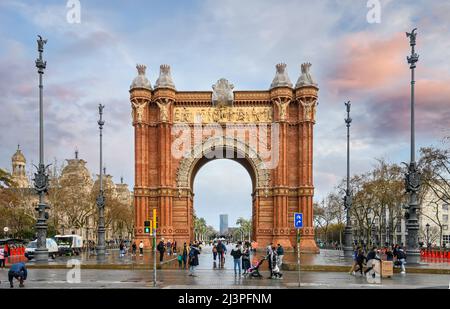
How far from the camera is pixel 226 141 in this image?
186ft

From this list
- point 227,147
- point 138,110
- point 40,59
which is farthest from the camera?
point 227,147

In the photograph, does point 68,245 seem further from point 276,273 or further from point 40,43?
point 276,273

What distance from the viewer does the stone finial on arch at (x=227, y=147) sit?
56656mm

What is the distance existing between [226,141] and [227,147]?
727 mm

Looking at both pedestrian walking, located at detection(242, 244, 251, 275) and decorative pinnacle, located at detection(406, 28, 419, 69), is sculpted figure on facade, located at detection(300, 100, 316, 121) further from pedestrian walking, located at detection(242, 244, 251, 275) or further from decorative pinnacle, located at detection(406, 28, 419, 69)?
pedestrian walking, located at detection(242, 244, 251, 275)

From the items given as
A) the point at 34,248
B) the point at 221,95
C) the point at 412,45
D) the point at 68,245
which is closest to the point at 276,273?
the point at 412,45

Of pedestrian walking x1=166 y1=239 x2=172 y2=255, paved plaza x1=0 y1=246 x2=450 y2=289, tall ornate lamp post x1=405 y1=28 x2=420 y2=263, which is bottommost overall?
pedestrian walking x1=166 y1=239 x2=172 y2=255

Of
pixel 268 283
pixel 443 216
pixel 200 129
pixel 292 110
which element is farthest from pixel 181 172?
pixel 443 216

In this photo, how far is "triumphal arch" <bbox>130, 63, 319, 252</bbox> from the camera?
55562 millimetres

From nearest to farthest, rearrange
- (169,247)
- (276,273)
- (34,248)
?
(276,273)
(34,248)
(169,247)

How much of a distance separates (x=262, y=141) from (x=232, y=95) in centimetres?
628

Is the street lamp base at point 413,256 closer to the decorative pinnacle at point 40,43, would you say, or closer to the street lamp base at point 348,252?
the street lamp base at point 348,252

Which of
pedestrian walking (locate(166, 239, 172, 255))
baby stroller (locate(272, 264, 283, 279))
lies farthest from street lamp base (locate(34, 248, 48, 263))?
pedestrian walking (locate(166, 239, 172, 255))

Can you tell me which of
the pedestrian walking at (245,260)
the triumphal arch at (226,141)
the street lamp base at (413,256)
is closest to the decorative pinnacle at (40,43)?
the pedestrian walking at (245,260)
